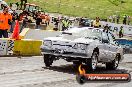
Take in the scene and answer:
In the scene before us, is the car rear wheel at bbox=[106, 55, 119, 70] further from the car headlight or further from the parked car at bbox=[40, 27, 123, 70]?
the car headlight

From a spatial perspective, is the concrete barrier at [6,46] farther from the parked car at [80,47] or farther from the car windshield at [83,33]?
the car windshield at [83,33]

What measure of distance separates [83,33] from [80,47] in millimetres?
1370

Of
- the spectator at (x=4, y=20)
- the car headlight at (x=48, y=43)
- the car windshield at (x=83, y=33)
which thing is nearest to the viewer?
the car headlight at (x=48, y=43)

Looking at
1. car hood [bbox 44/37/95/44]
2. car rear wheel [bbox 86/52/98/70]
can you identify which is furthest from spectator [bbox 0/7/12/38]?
car rear wheel [bbox 86/52/98/70]

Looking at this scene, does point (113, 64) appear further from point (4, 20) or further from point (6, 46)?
point (4, 20)

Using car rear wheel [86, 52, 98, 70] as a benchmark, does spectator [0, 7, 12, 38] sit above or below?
above

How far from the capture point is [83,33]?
52.0 feet

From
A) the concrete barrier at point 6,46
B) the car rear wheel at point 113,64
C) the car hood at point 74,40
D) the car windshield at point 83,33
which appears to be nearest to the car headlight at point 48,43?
the car hood at point 74,40

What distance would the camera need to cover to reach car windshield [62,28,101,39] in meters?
15.6

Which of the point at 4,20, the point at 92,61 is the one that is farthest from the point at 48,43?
the point at 4,20

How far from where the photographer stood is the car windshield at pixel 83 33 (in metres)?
15.6

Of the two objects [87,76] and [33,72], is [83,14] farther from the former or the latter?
[87,76]

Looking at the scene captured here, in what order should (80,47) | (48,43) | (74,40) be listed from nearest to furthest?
(80,47) → (74,40) → (48,43)

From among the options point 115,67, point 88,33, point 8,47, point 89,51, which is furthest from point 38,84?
point 8,47
